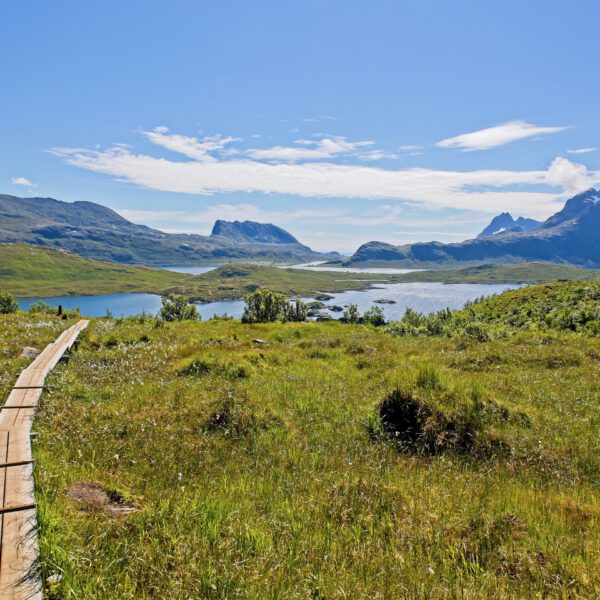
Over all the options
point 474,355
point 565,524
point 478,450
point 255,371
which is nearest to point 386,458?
point 478,450

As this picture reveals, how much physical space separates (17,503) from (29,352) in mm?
15719

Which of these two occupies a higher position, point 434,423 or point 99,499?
point 99,499

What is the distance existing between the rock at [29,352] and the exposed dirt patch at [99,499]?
14053 millimetres

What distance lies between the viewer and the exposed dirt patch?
5.82m

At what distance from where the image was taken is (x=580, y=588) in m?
4.54

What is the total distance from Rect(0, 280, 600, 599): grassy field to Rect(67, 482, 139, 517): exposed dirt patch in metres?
0.04

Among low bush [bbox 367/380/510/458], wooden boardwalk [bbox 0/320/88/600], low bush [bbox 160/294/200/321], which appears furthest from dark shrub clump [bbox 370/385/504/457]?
low bush [bbox 160/294/200/321]

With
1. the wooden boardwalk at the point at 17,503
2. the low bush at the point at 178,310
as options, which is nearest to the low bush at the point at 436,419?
the wooden boardwalk at the point at 17,503

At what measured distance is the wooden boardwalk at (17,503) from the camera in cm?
402

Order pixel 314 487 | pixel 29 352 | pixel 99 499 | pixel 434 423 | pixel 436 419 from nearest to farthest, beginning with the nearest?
pixel 99 499, pixel 314 487, pixel 434 423, pixel 436 419, pixel 29 352

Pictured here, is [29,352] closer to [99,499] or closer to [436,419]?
[99,499]

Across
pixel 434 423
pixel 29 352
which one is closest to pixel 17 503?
pixel 434 423

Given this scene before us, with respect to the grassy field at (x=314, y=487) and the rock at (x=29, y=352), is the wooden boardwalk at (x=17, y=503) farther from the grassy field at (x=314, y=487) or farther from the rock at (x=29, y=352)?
the rock at (x=29, y=352)

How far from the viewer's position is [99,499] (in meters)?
6.15
